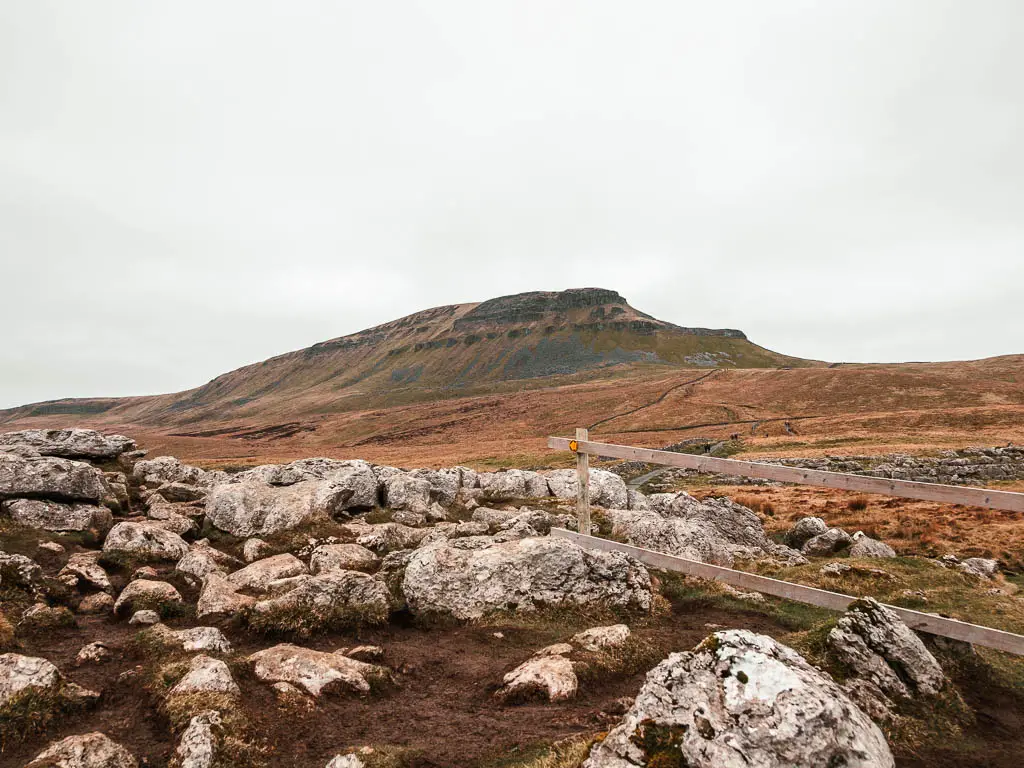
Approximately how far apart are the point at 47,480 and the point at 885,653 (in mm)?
26415

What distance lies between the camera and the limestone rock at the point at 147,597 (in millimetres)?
12211

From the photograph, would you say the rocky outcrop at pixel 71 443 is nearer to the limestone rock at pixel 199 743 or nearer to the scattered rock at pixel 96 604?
the scattered rock at pixel 96 604

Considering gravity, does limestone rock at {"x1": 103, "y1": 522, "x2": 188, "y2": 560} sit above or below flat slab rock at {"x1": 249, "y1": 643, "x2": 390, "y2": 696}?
above

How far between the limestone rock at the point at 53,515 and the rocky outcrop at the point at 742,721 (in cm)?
2130

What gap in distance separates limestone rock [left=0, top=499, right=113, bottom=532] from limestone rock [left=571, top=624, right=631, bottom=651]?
19.1 meters

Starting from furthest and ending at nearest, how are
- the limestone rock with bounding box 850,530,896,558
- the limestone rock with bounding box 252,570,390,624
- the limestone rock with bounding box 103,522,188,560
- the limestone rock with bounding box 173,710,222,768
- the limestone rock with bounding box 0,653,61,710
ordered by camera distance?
the limestone rock with bounding box 850,530,896,558, the limestone rock with bounding box 103,522,188,560, the limestone rock with bounding box 252,570,390,624, the limestone rock with bounding box 0,653,61,710, the limestone rock with bounding box 173,710,222,768

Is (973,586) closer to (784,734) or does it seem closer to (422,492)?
(784,734)

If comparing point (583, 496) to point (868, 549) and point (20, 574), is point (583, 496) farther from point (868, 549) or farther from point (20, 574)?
point (20, 574)

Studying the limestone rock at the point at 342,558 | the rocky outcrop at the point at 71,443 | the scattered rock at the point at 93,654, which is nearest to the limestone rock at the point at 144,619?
the scattered rock at the point at 93,654

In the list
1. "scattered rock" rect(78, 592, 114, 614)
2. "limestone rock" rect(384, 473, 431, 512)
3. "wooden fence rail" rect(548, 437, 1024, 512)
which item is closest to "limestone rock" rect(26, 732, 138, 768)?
"scattered rock" rect(78, 592, 114, 614)

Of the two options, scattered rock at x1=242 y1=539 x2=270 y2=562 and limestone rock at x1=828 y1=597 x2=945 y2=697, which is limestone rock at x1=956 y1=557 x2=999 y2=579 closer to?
limestone rock at x1=828 y1=597 x2=945 y2=697

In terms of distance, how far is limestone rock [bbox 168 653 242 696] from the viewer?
793 centimetres

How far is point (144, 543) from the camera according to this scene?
16.5 metres

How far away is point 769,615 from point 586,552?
4580 mm
